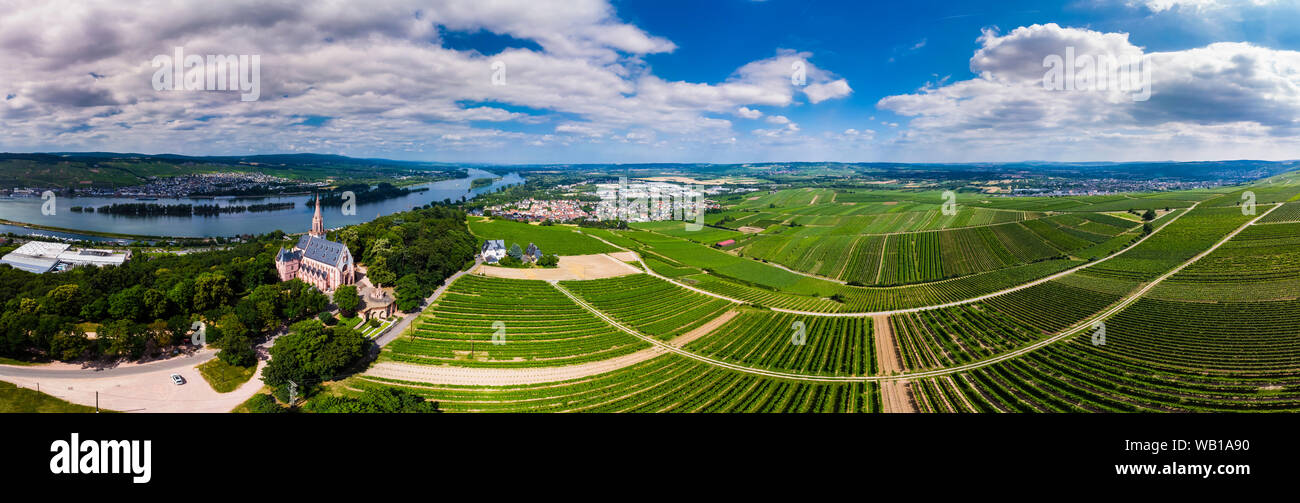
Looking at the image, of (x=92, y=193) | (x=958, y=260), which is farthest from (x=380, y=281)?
(x=92, y=193)

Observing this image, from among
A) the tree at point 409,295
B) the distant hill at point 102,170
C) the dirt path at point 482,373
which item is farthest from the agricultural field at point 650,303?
the distant hill at point 102,170

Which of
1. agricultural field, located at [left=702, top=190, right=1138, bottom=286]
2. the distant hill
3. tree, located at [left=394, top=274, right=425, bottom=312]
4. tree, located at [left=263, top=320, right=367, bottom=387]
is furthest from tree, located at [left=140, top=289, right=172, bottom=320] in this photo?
the distant hill

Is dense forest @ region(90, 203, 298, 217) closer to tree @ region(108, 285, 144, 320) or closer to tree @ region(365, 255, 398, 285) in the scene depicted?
tree @ region(365, 255, 398, 285)

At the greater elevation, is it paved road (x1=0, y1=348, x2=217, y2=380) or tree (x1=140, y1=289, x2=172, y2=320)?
tree (x1=140, y1=289, x2=172, y2=320)

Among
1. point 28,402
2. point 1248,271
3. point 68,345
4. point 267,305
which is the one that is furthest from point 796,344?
point 68,345

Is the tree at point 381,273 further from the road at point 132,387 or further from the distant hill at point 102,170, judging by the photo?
the distant hill at point 102,170
